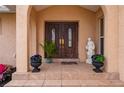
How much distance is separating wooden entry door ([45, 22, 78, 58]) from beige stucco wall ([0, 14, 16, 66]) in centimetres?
175

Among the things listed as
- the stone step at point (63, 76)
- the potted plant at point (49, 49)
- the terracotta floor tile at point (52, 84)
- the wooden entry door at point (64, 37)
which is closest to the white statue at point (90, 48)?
the wooden entry door at point (64, 37)

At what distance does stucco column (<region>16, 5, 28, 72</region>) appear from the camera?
7406 mm

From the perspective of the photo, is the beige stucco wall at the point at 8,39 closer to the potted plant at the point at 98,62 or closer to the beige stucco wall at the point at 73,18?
the beige stucco wall at the point at 73,18

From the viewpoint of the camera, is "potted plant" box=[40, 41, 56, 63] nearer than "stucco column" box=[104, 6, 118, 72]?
No

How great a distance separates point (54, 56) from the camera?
441 inches

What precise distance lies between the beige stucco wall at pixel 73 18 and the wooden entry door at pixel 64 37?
40 centimetres

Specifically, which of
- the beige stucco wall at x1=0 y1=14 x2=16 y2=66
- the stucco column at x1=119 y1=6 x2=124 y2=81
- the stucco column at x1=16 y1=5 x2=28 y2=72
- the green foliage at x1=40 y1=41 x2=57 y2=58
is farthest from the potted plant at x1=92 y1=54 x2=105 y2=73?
the beige stucco wall at x1=0 y1=14 x2=16 y2=66

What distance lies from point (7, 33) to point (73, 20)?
3.44 m

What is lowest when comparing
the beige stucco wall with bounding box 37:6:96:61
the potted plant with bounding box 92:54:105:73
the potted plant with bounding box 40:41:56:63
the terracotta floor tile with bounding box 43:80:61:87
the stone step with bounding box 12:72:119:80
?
the terracotta floor tile with bounding box 43:80:61:87

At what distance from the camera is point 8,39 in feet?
35.4

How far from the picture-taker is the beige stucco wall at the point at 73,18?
35.4ft

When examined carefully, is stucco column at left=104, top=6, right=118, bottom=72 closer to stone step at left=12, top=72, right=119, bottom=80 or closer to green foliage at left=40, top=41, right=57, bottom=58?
stone step at left=12, top=72, right=119, bottom=80

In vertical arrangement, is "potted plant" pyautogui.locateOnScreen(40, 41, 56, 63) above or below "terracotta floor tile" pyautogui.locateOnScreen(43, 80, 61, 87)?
above
